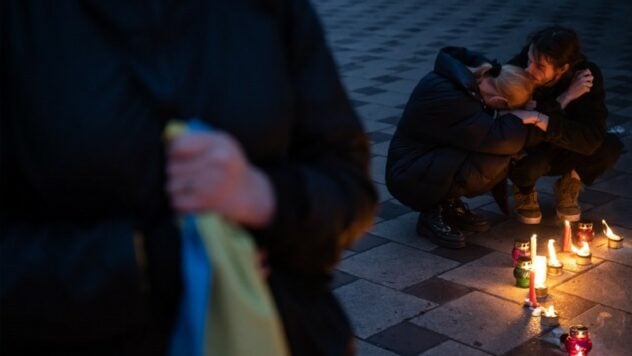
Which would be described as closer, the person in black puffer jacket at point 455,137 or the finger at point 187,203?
the finger at point 187,203

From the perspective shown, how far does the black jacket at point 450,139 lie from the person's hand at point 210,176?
3.91 m

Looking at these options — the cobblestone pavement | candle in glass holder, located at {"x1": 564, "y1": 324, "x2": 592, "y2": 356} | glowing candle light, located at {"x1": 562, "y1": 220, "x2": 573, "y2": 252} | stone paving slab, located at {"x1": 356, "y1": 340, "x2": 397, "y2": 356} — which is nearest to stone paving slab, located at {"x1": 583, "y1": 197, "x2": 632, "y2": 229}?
the cobblestone pavement

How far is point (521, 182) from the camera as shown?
586cm

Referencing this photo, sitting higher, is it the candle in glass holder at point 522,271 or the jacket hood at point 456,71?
the jacket hood at point 456,71

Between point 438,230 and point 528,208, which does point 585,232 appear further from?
point 438,230

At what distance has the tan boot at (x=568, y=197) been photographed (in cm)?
597

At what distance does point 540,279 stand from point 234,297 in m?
3.54

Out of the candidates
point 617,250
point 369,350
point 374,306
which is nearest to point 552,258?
point 617,250

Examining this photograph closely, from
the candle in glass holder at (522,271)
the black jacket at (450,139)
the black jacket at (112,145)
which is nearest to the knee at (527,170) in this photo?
the black jacket at (450,139)

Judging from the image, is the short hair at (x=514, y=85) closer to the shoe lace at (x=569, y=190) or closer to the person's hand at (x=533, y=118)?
the person's hand at (x=533, y=118)

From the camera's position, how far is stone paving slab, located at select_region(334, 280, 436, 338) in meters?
4.53

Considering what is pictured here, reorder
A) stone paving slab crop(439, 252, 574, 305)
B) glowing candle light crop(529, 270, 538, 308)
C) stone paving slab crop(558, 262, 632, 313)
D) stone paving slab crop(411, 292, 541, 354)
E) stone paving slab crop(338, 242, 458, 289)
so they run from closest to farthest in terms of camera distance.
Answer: stone paving slab crop(411, 292, 541, 354)
glowing candle light crop(529, 270, 538, 308)
stone paving slab crop(558, 262, 632, 313)
stone paving slab crop(439, 252, 574, 305)
stone paving slab crop(338, 242, 458, 289)

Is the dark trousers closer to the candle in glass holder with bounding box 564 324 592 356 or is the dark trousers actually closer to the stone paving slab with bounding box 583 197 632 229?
the stone paving slab with bounding box 583 197 632 229

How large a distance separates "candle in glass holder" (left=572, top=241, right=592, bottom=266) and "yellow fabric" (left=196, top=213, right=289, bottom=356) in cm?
403
